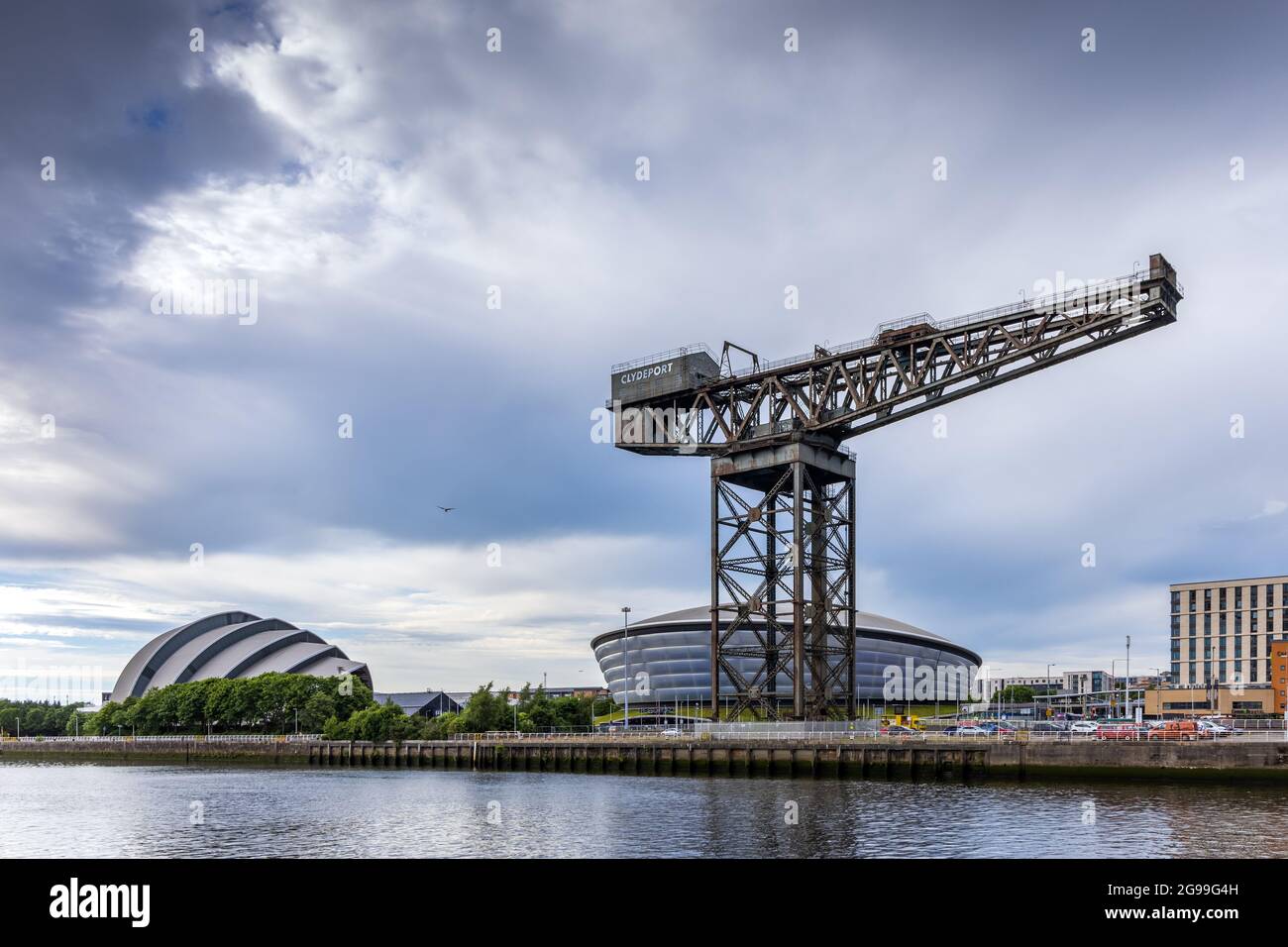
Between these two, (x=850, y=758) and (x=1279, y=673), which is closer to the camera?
(x=850, y=758)

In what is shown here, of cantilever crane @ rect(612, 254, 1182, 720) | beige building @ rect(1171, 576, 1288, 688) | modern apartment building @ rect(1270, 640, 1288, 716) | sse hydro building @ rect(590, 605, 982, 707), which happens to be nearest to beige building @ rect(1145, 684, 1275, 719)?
modern apartment building @ rect(1270, 640, 1288, 716)

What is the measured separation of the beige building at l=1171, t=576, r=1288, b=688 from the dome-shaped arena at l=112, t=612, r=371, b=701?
133 metres

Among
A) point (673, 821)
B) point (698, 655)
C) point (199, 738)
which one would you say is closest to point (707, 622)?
point (698, 655)

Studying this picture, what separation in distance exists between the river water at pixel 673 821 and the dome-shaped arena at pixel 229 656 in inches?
4654

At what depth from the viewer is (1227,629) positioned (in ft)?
552

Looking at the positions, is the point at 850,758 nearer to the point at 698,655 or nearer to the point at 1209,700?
the point at 698,655

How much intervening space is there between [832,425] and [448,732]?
5961cm

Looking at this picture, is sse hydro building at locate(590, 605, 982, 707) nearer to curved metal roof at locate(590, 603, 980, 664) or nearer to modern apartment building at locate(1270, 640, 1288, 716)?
curved metal roof at locate(590, 603, 980, 664)

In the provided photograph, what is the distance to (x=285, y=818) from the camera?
51.1m

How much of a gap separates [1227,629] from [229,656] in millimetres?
158804

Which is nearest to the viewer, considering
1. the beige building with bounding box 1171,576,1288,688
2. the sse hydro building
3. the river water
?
the river water

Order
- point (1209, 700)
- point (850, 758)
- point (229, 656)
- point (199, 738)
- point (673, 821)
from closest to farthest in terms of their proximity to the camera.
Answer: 1. point (673, 821)
2. point (850, 758)
3. point (199, 738)
4. point (1209, 700)
5. point (229, 656)

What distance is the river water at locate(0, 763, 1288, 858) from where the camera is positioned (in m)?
36.3
